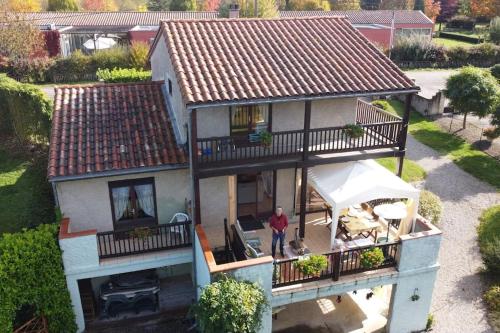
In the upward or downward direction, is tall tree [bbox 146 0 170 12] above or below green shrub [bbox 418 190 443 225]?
above

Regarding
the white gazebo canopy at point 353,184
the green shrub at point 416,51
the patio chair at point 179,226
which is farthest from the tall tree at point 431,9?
the patio chair at point 179,226

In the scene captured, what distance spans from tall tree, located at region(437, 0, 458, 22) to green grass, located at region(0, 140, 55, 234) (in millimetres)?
95909

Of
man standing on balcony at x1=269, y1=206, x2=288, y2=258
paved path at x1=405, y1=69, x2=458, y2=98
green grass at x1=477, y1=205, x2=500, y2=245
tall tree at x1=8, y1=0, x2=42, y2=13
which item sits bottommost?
green grass at x1=477, y1=205, x2=500, y2=245

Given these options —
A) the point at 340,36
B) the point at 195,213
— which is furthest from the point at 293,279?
the point at 340,36

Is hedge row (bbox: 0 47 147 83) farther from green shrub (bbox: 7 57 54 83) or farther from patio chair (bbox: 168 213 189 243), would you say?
patio chair (bbox: 168 213 189 243)

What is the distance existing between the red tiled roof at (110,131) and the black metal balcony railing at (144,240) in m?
2.20

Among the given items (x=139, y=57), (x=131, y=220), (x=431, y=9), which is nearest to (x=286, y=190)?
(x=131, y=220)

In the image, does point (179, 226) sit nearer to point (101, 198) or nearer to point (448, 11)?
point (101, 198)

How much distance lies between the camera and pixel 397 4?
95.6 metres

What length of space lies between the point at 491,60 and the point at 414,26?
1236cm

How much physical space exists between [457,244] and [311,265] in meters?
10.6

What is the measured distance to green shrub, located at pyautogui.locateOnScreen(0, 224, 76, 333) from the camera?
43.4 ft

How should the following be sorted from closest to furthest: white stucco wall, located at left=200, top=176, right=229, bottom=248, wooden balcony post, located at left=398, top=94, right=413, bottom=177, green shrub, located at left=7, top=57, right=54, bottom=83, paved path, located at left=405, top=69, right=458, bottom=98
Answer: wooden balcony post, located at left=398, top=94, right=413, bottom=177, white stucco wall, located at left=200, top=176, right=229, bottom=248, paved path, located at left=405, top=69, right=458, bottom=98, green shrub, located at left=7, top=57, right=54, bottom=83

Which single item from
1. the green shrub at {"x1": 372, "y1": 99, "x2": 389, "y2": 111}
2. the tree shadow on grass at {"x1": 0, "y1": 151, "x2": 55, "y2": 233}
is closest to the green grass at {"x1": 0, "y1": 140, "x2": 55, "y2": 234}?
the tree shadow on grass at {"x1": 0, "y1": 151, "x2": 55, "y2": 233}
